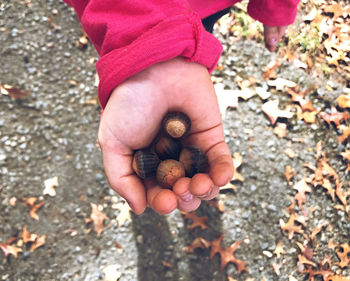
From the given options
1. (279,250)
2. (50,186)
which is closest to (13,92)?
(50,186)

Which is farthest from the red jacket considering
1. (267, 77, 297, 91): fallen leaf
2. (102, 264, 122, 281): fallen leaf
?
(267, 77, 297, 91): fallen leaf

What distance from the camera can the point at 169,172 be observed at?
2.25 m

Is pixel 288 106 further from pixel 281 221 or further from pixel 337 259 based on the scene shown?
pixel 337 259

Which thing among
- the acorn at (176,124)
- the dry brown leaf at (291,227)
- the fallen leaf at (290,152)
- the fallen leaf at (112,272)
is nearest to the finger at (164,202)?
the acorn at (176,124)

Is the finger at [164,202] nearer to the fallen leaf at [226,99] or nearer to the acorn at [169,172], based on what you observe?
the acorn at [169,172]

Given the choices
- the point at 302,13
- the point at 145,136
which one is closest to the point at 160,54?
the point at 145,136

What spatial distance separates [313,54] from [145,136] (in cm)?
330

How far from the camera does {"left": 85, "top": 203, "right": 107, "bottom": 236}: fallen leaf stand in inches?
141

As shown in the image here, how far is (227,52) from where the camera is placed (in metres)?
4.56

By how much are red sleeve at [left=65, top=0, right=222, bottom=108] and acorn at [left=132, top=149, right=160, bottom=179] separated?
63 centimetres

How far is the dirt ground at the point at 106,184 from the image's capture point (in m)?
3.45

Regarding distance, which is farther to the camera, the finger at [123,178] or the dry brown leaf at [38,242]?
the dry brown leaf at [38,242]

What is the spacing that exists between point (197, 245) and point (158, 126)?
1.70 m

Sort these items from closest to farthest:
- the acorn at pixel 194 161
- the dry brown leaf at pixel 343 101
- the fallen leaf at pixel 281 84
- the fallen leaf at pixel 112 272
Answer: the acorn at pixel 194 161 < the fallen leaf at pixel 112 272 < the dry brown leaf at pixel 343 101 < the fallen leaf at pixel 281 84
